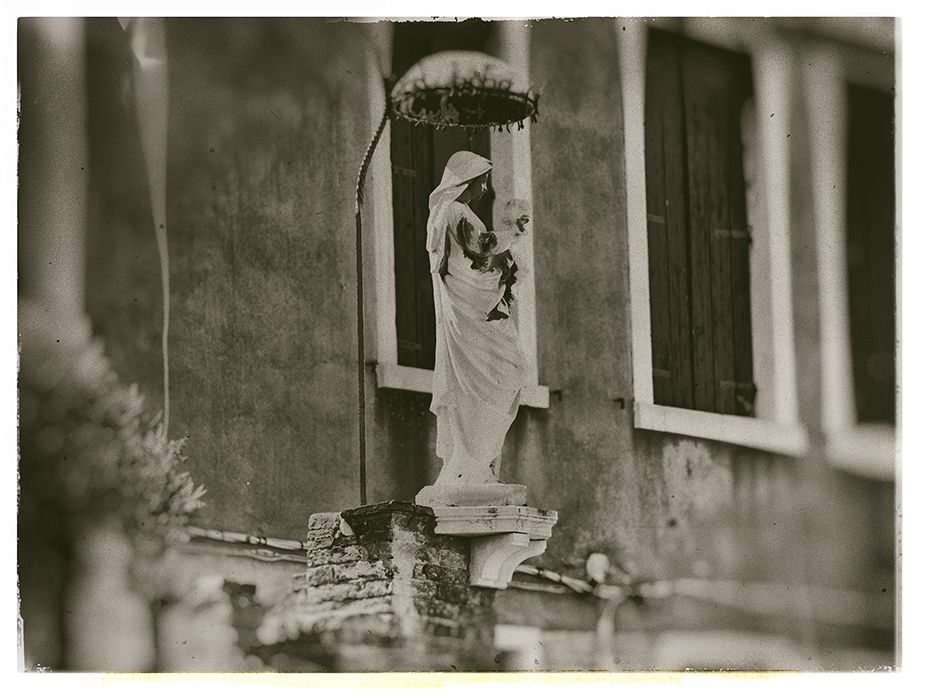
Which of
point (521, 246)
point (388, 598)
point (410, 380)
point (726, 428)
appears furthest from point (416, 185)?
point (388, 598)

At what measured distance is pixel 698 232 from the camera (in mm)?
12273

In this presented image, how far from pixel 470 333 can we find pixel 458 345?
3.7 inches

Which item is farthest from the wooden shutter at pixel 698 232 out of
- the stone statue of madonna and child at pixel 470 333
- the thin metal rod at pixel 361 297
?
the thin metal rod at pixel 361 297

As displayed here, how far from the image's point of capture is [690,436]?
39.4ft

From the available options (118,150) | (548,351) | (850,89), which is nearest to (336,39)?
(118,150)

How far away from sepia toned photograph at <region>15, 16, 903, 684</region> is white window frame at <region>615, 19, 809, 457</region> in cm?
2

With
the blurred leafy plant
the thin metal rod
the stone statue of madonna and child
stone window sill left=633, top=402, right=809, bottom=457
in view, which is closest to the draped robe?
the stone statue of madonna and child

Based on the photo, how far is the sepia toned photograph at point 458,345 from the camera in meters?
11.1

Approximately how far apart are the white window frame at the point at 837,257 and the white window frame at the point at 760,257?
7.4 inches

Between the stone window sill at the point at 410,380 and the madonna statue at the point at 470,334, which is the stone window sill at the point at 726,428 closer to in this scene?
the stone window sill at the point at 410,380

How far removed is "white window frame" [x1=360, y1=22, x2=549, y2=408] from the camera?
11.6 m

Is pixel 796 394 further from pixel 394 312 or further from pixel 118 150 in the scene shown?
pixel 118 150

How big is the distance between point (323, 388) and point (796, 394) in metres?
2.82

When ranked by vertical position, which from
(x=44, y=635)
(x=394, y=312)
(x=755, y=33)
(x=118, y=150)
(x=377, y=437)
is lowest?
(x=44, y=635)
